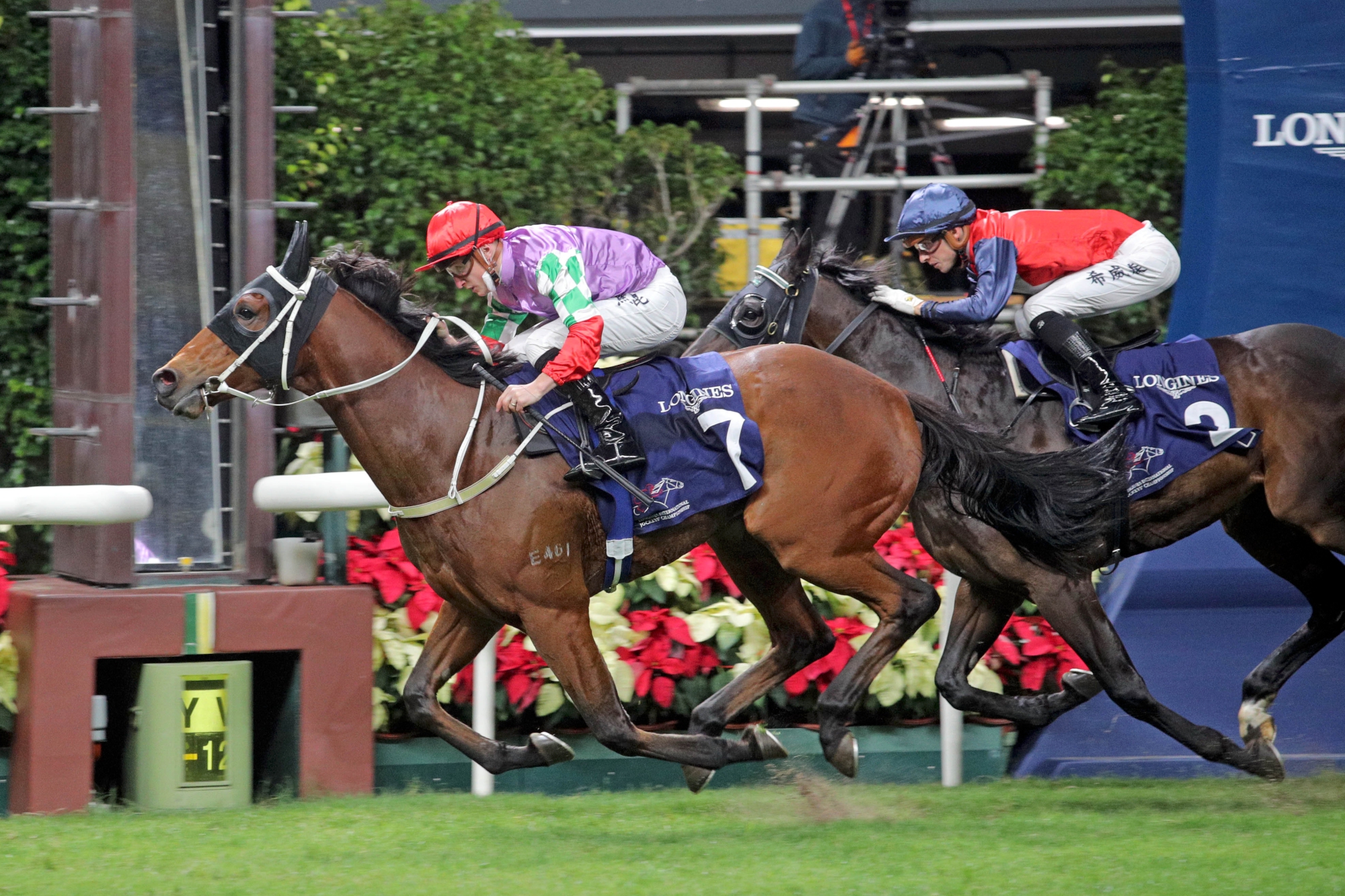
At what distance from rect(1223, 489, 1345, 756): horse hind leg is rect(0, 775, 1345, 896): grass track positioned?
0.28 meters

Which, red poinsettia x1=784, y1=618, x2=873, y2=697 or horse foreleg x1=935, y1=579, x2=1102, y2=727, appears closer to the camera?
horse foreleg x1=935, y1=579, x2=1102, y2=727

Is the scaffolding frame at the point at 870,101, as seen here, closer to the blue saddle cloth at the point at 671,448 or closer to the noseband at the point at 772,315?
the noseband at the point at 772,315

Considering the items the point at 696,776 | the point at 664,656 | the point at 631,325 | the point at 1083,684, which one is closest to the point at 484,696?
the point at 664,656

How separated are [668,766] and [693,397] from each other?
1556mm

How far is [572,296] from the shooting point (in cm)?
454

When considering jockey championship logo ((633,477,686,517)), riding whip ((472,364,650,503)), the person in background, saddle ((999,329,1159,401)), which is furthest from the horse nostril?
the person in background

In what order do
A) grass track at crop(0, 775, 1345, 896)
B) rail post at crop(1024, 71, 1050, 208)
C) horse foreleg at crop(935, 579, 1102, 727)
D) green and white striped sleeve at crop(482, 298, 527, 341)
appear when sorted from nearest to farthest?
grass track at crop(0, 775, 1345, 896), green and white striped sleeve at crop(482, 298, 527, 341), horse foreleg at crop(935, 579, 1102, 727), rail post at crop(1024, 71, 1050, 208)

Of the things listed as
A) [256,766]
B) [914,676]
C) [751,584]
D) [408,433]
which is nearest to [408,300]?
[408,433]

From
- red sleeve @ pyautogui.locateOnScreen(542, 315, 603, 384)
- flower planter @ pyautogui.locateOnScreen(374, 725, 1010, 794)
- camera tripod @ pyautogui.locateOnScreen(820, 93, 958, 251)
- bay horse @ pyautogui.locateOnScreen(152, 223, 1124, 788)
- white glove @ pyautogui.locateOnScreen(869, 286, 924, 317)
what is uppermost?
camera tripod @ pyautogui.locateOnScreen(820, 93, 958, 251)

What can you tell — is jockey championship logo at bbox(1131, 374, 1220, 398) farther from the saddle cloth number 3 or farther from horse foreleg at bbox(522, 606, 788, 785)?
horse foreleg at bbox(522, 606, 788, 785)

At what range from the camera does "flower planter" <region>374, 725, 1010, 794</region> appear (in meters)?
5.48

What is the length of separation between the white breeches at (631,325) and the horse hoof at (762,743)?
120 centimetres

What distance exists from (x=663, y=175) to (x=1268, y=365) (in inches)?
133

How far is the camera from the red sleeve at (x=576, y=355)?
4.43m
